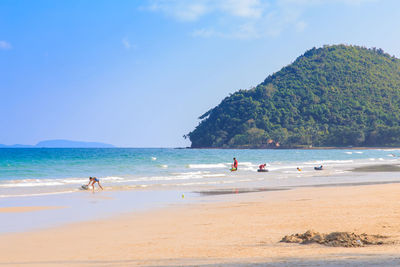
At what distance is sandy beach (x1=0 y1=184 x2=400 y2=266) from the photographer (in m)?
7.22

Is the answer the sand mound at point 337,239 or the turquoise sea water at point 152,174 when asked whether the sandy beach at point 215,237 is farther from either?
the turquoise sea water at point 152,174

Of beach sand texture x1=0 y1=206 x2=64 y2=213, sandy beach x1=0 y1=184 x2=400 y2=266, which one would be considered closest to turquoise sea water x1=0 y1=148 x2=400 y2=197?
beach sand texture x1=0 y1=206 x2=64 y2=213

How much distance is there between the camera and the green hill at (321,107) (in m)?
153

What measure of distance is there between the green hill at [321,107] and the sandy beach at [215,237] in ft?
473

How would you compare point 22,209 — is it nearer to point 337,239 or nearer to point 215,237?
point 215,237

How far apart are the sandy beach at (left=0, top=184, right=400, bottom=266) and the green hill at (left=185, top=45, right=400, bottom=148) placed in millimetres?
144268

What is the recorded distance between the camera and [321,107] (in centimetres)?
15950

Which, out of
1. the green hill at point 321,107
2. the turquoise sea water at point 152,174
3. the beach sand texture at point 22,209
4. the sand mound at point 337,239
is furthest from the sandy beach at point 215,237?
the green hill at point 321,107

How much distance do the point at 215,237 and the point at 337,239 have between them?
250 centimetres

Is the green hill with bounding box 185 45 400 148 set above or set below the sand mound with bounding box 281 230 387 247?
above

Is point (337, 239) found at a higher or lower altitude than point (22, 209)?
higher

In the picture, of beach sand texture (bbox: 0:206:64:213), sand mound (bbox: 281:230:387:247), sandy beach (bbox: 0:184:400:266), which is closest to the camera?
sandy beach (bbox: 0:184:400:266)

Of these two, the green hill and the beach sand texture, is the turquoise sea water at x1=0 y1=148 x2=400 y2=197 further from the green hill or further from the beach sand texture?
the green hill

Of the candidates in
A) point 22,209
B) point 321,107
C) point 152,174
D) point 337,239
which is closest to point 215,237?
point 337,239
